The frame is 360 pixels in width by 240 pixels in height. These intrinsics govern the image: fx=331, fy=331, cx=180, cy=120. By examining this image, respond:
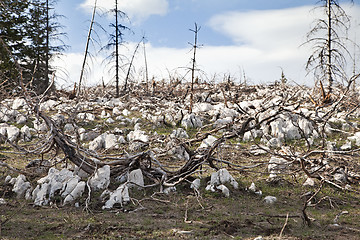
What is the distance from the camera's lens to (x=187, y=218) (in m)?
4.29

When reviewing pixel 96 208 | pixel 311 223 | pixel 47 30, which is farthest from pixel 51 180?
pixel 47 30

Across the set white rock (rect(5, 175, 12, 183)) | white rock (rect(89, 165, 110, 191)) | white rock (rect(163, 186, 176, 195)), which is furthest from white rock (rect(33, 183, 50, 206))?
white rock (rect(163, 186, 176, 195))

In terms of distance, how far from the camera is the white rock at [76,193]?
4.77 m

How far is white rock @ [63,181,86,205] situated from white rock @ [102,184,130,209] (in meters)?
0.52

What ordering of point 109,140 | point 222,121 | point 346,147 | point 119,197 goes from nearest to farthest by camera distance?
point 119,197 → point 346,147 → point 109,140 → point 222,121

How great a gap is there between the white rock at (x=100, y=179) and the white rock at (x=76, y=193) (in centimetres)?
22

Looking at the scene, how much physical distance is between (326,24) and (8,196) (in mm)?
13291

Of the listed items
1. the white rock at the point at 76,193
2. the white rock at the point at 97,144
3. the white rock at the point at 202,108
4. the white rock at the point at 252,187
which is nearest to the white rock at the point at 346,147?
the white rock at the point at 252,187

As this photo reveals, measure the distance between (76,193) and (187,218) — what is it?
175 cm

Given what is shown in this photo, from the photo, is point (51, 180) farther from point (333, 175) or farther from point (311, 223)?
point (333, 175)

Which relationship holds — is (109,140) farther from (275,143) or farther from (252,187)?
(275,143)

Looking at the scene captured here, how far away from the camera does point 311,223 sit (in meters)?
4.21

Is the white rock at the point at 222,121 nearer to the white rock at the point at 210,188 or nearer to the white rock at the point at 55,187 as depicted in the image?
the white rock at the point at 210,188

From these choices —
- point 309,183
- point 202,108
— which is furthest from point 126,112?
point 309,183
